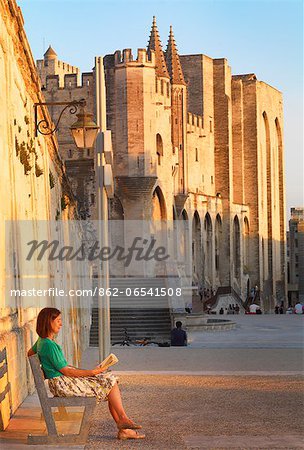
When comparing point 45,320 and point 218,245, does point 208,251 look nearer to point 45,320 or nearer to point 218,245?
point 218,245

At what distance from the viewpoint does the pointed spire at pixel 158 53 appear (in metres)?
54.5

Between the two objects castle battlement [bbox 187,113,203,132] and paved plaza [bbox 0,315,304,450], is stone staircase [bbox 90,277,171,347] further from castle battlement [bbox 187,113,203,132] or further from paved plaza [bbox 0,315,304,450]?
castle battlement [bbox 187,113,203,132]

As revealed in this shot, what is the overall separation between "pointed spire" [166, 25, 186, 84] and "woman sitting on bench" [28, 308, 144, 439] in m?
50.2

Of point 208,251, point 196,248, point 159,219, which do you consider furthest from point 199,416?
point 208,251

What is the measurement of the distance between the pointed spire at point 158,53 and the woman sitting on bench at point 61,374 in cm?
4692

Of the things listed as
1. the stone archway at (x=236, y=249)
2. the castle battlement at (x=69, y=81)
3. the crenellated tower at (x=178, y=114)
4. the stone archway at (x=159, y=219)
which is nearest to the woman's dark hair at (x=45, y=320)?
the stone archway at (x=159, y=219)

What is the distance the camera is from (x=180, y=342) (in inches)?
966

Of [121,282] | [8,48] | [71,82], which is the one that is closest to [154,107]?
[71,82]

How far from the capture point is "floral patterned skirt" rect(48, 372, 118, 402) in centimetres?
765

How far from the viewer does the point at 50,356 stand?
771 centimetres

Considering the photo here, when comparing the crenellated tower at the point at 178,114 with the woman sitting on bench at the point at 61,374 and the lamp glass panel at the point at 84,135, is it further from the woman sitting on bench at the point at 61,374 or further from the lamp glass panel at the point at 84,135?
the woman sitting on bench at the point at 61,374

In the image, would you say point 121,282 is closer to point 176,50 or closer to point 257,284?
point 176,50

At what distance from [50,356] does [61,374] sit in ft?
0.47

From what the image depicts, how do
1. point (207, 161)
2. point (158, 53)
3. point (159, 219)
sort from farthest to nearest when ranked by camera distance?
point (207, 161) < point (158, 53) < point (159, 219)
